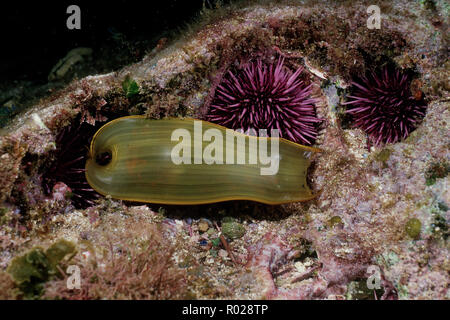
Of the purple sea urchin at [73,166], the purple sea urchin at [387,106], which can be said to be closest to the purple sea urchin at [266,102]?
the purple sea urchin at [387,106]

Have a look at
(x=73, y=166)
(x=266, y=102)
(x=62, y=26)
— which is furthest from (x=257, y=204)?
(x=62, y=26)

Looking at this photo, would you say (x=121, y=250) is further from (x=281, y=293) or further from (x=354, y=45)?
(x=354, y=45)

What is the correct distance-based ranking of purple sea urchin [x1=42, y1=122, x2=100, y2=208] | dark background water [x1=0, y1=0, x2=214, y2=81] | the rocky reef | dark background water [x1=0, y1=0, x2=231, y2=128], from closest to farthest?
the rocky reef, purple sea urchin [x1=42, y1=122, x2=100, y2=208], dark background water [x1=0, y1=0, x2=231, y2=128], dark background water [x1=0, y1=0, x2=214, y2=81]

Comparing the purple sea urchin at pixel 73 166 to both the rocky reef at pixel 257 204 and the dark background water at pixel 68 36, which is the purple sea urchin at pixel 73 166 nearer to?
the rocky reef at pixel 257 204

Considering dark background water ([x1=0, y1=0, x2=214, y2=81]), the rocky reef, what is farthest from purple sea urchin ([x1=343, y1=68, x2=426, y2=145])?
dark background water ([x1=0, y1=0, x2=214, y2=81])

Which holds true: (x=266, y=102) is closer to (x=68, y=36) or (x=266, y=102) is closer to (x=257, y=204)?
(x=257, y=204)

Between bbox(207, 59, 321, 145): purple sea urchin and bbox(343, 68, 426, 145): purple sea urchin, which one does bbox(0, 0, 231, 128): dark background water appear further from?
bbox(343, 68, 426, 145): purple sea urchin

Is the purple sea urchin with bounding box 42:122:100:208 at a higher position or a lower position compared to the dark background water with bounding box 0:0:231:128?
lower
